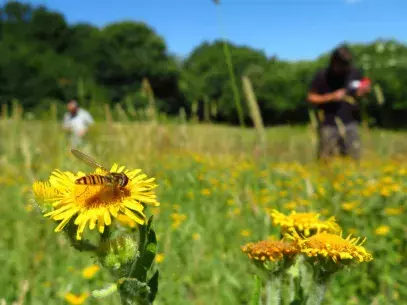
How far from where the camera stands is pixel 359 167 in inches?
176

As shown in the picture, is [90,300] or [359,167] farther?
[359,167]

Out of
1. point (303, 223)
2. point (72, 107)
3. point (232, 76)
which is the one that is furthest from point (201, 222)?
point (72, 107)

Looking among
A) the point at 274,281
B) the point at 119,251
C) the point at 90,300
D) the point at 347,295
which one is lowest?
the point at 347,295

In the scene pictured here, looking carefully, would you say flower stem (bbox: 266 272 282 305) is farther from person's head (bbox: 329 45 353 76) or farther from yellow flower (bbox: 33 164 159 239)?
person's head (bbox: 329 45 353 76)

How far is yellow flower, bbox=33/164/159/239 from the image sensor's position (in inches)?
24.8

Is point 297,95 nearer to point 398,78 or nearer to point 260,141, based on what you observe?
point 398,78

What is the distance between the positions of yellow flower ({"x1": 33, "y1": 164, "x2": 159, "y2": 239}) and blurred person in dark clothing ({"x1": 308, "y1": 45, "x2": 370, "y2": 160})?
189 inches

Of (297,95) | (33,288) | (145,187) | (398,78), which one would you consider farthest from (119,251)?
(297,95)

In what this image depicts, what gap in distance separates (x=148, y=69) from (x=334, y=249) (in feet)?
105

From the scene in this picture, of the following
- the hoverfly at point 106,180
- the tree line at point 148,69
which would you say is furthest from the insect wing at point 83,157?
the tree line at point 148,69

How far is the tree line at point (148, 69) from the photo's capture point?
55.9ft

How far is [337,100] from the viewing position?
5.36 metres

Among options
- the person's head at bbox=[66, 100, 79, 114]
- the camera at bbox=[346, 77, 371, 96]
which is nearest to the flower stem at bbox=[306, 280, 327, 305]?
the camera at bbox=[346, 77, 371, 96]

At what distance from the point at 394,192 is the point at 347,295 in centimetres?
108
